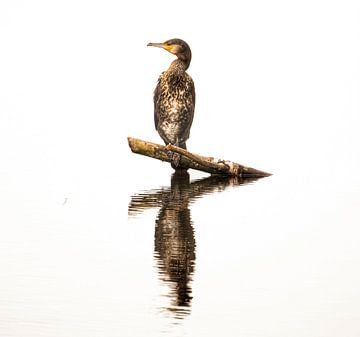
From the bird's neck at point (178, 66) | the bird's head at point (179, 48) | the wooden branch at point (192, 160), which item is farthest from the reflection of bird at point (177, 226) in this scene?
the bird's head at point (179, 48)

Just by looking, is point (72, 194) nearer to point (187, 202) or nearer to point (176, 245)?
point (187, 202)

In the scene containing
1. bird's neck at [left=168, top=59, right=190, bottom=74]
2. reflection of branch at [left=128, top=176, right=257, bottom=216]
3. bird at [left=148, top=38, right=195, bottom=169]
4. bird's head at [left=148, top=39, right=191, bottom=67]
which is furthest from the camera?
bird's head at [left=148, top=39, right=191, bottom=67]

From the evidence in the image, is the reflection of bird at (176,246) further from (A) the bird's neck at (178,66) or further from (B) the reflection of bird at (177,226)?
(A) the bird's neck at (178,66)

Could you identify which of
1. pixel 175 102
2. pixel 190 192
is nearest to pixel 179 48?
pixel 175 102

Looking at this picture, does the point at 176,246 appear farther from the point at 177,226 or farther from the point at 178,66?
the point at 178,66

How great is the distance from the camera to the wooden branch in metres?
17.4

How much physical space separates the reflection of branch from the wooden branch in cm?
12

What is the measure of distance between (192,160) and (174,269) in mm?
6230

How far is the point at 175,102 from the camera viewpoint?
1931 cm

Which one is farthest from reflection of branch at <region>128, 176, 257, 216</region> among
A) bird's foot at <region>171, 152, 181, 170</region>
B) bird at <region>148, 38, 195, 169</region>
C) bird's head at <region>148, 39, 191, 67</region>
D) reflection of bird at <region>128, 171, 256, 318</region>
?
bird's head at <region>148, 39, 191, 67</region>

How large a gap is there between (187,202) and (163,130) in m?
3.70

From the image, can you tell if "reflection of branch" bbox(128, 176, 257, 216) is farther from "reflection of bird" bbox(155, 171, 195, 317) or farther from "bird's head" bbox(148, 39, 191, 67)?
"bird's head" bbox(148, 39, 191, 67)

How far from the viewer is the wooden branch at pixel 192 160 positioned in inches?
686

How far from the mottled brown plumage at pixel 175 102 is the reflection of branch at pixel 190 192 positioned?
1273 millimetres
